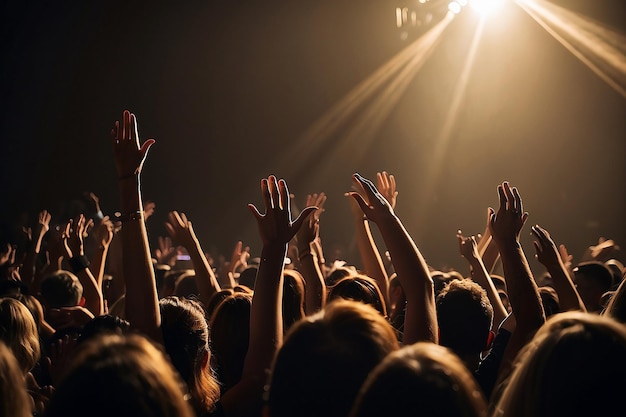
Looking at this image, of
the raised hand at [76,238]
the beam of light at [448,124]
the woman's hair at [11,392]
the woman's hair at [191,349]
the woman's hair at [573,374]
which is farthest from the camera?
the beam of light at [448,124]

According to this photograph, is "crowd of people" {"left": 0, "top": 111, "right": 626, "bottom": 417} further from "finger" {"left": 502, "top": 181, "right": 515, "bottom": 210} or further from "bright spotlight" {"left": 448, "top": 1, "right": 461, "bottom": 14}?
"bright spotlight" {"left": 448, "top": 1, "right": 461, "bottom": 14}

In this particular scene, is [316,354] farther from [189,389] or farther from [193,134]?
[193,134]

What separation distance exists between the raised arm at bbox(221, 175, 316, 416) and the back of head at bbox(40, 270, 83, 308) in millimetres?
2007

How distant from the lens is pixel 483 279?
419cm

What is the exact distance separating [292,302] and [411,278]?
79cm

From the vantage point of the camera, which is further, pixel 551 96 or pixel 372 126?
pixel 372 126

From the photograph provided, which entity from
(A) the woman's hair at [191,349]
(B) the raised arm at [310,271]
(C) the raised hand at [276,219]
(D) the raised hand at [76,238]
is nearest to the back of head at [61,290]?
(D) the raised hand at [76,238]

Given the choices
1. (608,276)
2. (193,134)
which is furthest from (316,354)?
(193,134)

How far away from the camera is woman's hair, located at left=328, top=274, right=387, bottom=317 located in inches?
128

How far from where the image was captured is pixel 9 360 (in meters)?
1.62

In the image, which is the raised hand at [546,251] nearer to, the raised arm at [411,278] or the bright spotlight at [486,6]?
the raised arm at [411,278]

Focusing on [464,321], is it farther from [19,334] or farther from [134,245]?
[19,334]

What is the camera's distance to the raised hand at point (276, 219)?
2670 mm

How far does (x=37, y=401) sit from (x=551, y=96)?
13.7 meters
